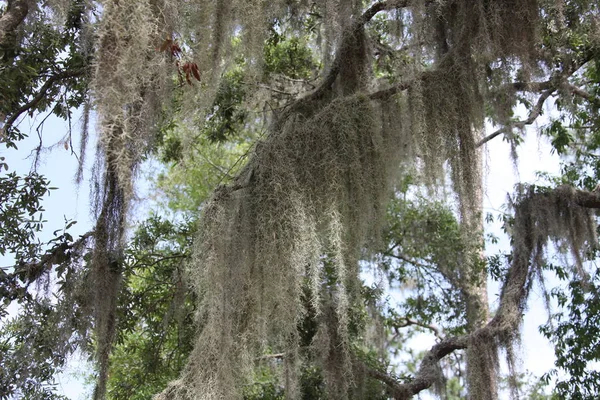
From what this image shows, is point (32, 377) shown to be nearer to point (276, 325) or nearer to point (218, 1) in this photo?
point (276, 325)

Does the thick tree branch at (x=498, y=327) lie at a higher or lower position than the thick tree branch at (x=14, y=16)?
lower

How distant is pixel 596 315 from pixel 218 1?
373cm

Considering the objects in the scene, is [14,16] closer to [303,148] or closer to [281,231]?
[303,148]

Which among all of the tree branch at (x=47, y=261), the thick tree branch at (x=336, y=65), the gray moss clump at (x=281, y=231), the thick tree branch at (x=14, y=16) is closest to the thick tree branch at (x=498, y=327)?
the gray moss clump at (x=281, y=231)

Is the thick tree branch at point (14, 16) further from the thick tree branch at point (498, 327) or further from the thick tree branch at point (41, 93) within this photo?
the thick tree branch at point (498, 327)

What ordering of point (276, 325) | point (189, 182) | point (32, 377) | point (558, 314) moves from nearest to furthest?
point (276, 325) → point (32, 377) → point (558, 314) → point (189, 182)

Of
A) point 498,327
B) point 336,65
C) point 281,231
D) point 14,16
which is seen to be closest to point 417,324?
point 498,327

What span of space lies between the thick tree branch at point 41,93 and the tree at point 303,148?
0.05 feet

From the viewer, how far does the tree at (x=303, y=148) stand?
265 centimetres

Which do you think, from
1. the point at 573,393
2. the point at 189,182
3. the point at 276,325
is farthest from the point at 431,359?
the point at 189,182

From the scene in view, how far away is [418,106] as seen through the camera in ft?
10.4

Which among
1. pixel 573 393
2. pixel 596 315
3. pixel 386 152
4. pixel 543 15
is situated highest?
pixel 543 15

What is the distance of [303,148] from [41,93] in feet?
5.16

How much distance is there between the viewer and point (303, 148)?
3.12 metres
